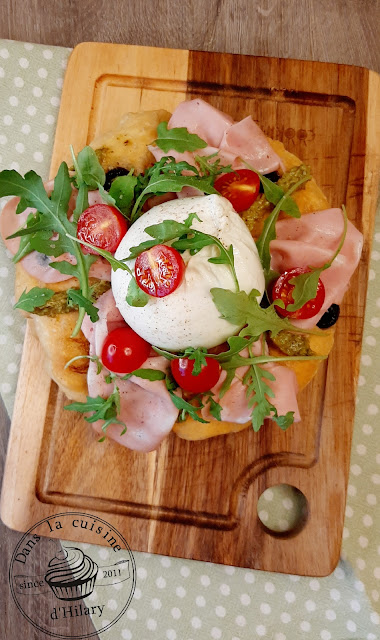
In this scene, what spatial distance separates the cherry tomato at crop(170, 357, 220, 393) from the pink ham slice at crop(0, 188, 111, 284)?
535 millimetres

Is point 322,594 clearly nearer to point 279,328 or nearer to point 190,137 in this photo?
point 279,328

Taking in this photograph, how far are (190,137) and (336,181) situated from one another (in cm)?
91

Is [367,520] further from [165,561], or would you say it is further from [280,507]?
[165,561]

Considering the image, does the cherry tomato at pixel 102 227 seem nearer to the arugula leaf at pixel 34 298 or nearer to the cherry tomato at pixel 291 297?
the arugula leaf at pixel 34 298

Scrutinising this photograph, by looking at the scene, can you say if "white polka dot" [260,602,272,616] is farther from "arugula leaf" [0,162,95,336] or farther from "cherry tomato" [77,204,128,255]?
"cherry tomato" [77,204,128,255]

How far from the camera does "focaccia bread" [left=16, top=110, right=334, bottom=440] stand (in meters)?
2.62

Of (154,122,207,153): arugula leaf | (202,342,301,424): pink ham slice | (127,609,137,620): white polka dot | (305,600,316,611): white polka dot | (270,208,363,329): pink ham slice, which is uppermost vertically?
(154,122,207,153): arugula leaf

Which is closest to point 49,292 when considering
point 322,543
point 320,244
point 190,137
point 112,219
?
point 112,219

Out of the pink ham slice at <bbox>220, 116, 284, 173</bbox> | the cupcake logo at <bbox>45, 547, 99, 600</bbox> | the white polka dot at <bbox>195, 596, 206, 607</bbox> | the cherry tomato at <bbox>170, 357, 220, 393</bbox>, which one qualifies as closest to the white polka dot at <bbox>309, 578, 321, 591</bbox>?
the white polka dot at <bbox>195, 596, 206, 607</bbox>

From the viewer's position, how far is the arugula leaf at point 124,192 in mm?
2434

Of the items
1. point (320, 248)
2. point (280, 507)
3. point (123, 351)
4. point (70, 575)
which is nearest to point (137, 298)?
point (123, 351)

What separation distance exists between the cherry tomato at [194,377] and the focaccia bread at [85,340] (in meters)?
0.33

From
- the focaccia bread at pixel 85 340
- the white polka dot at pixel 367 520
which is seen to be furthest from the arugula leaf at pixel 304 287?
the white polka dot at pixel 367 520

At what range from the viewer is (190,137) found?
8.16ft
